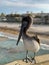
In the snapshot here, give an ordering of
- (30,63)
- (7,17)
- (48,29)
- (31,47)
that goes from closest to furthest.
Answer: (31,47) → (30,63) → (48,29) → (7,17)

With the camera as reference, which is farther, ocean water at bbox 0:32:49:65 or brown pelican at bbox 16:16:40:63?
ocean water at bbox 0:32:49:65

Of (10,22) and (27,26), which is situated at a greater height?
(27,26)

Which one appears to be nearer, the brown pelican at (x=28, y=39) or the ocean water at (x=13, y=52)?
the brown pelican at (x=28, y=39)

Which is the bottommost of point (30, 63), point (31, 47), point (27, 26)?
point (30, 63)

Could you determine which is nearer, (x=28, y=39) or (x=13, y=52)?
(x=28, y=39)

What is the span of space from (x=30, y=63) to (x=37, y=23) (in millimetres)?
11763

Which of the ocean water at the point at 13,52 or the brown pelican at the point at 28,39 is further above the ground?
the brown pelican at the point at 28,39

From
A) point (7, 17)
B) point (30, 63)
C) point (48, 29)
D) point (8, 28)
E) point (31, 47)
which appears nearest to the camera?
point (31, 47)

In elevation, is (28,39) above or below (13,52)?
above

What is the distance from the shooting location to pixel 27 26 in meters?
3.68

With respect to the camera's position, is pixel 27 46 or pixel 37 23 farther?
pixel 37 23

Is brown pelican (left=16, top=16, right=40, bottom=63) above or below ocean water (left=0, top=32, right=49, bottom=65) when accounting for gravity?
above

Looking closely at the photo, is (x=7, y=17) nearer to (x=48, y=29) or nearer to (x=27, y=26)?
(x=48, y=29)

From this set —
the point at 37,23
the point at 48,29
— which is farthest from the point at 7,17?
the point at 48,29
